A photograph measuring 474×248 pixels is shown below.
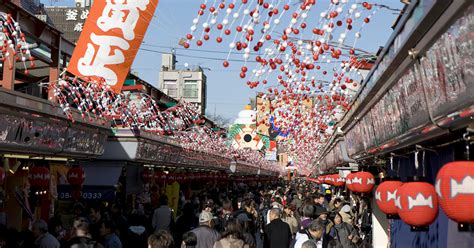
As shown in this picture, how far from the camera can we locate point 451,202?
Answer: 370cm

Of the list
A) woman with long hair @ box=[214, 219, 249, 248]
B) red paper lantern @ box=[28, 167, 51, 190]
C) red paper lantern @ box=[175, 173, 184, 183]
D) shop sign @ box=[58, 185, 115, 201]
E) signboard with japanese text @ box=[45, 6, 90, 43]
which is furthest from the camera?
signboard with japanese text @ box=[45, 6, 90, 43]

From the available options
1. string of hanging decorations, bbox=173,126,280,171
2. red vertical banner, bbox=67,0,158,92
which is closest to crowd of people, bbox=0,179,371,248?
red vertical banner, bbox=67,0,158,92

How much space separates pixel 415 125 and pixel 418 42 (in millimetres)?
1187

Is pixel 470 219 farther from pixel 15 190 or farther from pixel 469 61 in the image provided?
pixel 15 190

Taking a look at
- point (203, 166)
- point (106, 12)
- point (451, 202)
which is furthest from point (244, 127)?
point (451, 202)

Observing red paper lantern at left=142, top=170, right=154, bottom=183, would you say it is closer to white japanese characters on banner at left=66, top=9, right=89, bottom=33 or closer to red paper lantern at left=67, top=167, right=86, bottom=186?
red paper lantern at left=67, top=167, right=86, bottom=186

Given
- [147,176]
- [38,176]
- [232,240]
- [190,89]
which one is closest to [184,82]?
[190,89]

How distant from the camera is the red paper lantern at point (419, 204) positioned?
4.86 metres

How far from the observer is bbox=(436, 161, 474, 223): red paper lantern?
143 inches

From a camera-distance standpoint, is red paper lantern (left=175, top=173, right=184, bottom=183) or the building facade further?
the building facade

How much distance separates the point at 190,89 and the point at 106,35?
194 ft

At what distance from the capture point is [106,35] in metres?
11.6

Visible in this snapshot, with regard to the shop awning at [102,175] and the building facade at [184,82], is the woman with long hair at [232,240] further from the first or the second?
the building facade at [184,82]

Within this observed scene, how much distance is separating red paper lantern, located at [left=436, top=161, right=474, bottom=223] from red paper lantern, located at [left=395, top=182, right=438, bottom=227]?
3.42 feet
